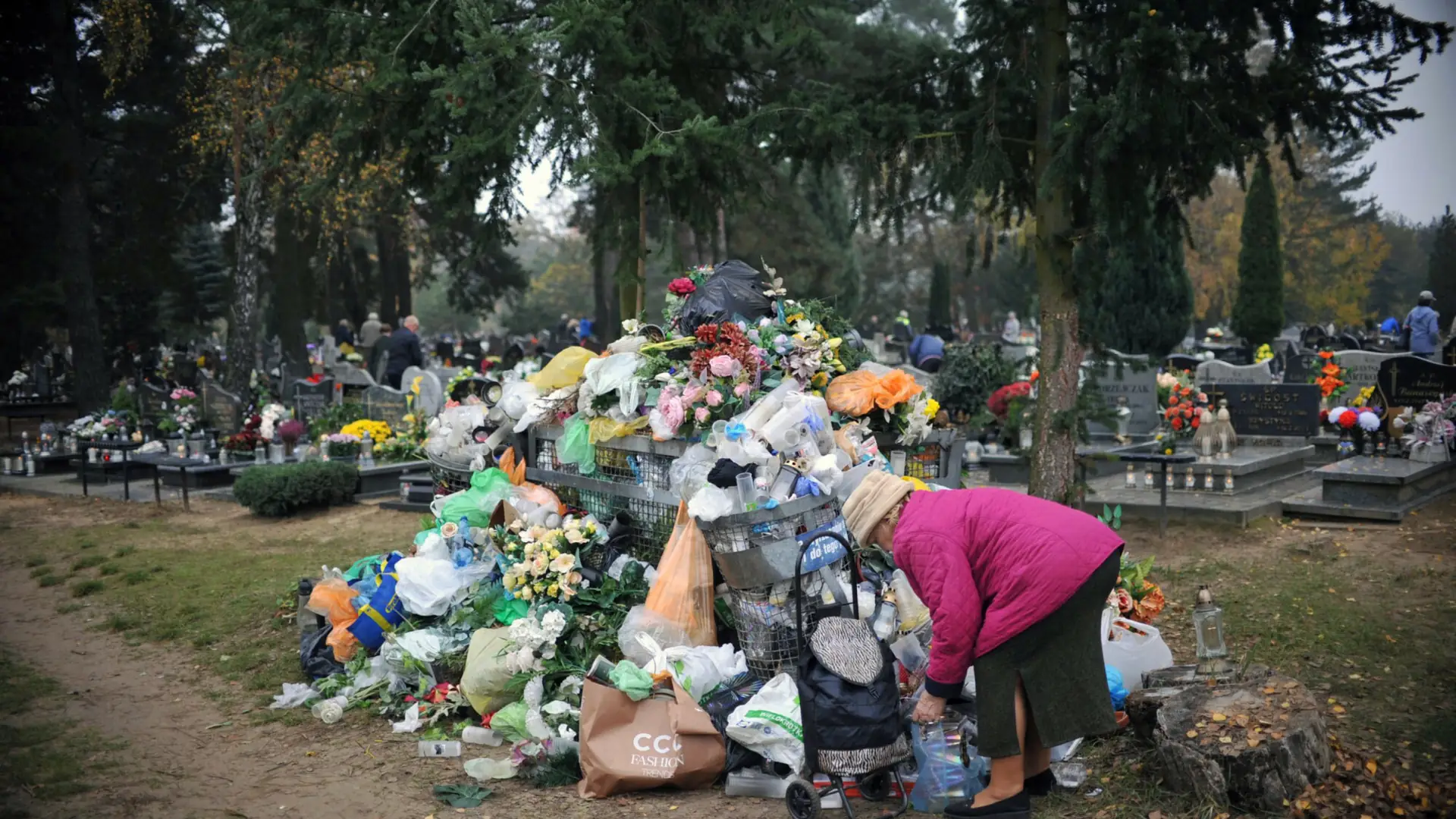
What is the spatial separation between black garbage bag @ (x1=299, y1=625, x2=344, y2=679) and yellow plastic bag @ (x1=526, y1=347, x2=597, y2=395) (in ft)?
6.67

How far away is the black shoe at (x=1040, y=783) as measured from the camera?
434 cm

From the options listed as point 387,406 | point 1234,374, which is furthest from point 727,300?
point 1234,374

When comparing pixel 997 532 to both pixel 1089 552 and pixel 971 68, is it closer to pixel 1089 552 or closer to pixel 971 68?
pixel 1089 552

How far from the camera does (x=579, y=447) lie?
6.57 m

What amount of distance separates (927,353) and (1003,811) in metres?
13.8

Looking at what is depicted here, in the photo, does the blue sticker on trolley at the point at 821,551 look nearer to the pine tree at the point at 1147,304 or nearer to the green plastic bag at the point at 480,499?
the green plastic bag at the point at 480,499

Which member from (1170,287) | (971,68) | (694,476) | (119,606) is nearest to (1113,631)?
(694,476)

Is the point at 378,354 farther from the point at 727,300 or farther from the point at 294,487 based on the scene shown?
the point at 727,300

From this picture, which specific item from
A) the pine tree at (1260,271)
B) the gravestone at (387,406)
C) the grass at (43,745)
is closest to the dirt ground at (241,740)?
the grass at (43,745)

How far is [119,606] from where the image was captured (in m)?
8.51

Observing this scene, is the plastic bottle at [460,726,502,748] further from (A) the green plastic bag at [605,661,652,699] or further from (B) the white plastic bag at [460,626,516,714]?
(A) the green plastic bag at [605,661,652,699]

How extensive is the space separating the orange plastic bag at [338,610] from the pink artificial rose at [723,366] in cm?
274

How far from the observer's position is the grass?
4953mm

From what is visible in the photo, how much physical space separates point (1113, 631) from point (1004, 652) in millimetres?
1592
